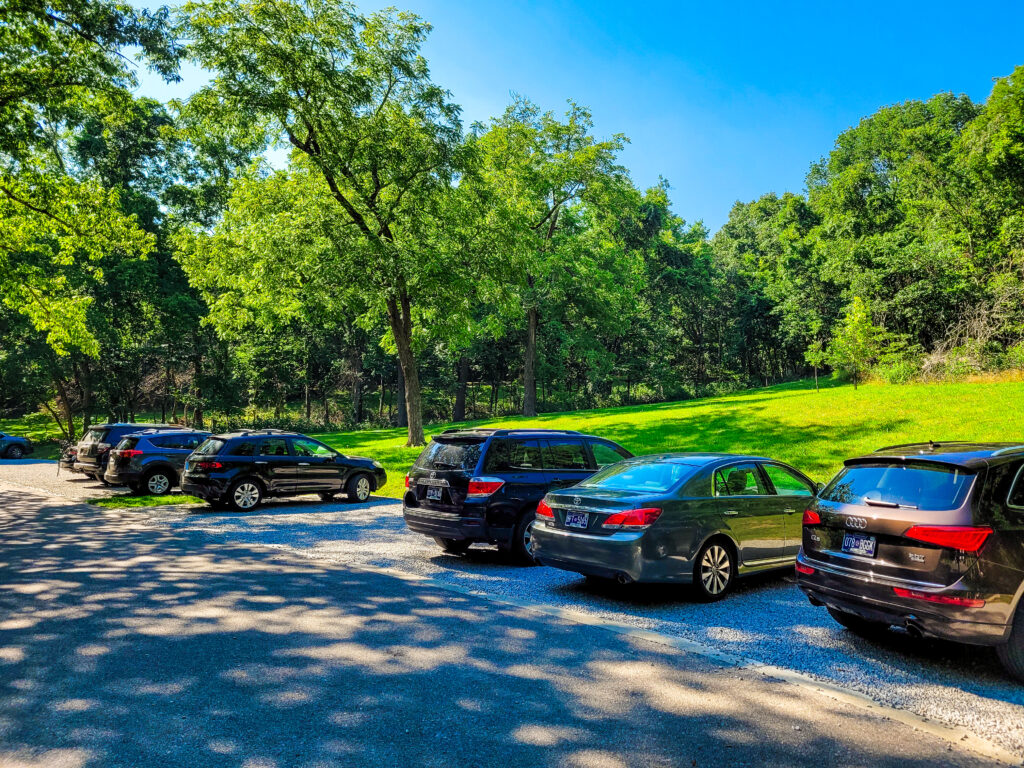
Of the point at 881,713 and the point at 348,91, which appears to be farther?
the point at 348,91

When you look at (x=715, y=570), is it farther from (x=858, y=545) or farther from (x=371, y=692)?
(x=371, y=692)

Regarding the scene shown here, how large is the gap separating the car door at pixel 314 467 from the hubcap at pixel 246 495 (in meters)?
0.92

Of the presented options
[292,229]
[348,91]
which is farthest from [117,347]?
[348,91]

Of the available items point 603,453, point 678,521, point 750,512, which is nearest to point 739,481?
point 750,512

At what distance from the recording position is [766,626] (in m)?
5.69

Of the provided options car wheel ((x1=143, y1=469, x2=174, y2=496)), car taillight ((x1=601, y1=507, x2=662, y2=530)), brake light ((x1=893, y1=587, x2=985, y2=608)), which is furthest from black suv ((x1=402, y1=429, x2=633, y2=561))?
car wheel ((x1=143, y1=469, x2=174, y2=496))

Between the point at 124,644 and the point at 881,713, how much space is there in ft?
18.3

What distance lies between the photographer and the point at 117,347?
37.1 meters

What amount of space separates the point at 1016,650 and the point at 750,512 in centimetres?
277

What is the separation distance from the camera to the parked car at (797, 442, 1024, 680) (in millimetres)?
4250

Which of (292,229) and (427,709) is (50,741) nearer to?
(427,709)

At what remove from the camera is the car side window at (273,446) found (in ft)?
45.2

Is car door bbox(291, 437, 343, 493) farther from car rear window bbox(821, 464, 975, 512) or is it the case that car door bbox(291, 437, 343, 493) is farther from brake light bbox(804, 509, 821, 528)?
car rear window bbox(821, 464, 975, 512)

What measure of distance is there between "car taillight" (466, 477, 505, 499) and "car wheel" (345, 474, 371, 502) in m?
7.53
